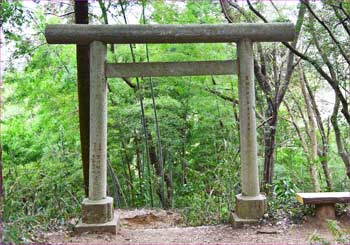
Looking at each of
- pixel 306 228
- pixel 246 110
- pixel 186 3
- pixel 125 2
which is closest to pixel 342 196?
pixel 306 228

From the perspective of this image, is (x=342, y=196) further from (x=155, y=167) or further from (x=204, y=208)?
(x=155, y=167)

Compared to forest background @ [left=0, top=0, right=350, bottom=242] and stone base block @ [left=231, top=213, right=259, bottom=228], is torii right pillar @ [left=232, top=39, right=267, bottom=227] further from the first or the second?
forest background @ [left=0, top=0, right=350, bottom=242]

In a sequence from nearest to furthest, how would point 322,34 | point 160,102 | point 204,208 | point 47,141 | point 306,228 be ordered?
1. point 306,228
2. point 204,208
3. point 322,34
4. point 160,102
5. point 47,141

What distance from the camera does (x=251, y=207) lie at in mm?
4117

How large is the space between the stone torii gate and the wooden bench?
0.49 meters

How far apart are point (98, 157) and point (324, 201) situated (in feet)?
8.31

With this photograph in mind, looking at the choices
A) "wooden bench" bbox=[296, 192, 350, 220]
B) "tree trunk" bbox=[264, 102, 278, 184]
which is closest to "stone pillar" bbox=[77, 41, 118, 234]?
"wooden bench" bbox=[296, 192, 350, 220]

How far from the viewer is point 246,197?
13.7ft

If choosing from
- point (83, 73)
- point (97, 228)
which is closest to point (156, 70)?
point (83, 73)

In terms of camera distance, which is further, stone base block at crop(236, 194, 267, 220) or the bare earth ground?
stone base block at crop(236, 194, 267, 220)

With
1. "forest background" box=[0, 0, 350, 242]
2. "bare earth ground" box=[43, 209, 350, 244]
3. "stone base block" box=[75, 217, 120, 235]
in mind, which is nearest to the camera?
"bare earth ground" box=[43, 209, 350, 244]

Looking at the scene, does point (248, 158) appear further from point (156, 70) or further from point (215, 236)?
point (156, 70)

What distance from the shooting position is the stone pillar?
13.0 feet

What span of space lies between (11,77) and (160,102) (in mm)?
3471
